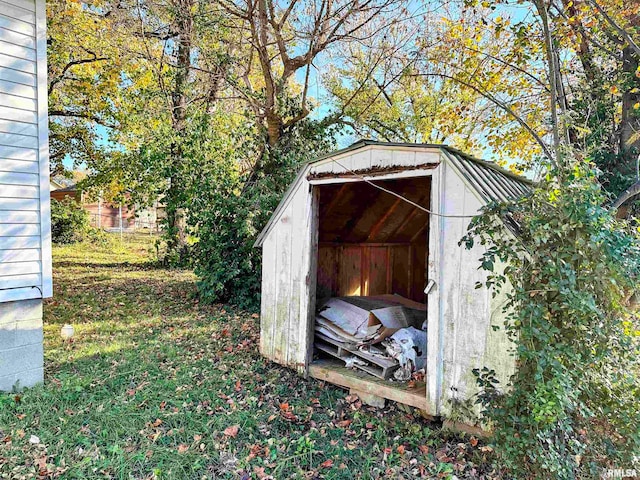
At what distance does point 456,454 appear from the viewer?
310cm

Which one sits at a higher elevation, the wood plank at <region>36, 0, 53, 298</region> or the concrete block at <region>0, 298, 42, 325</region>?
the wood plank at <region>36, 0, 53, 298</region>

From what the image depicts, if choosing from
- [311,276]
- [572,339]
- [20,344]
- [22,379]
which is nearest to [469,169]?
[572,339]

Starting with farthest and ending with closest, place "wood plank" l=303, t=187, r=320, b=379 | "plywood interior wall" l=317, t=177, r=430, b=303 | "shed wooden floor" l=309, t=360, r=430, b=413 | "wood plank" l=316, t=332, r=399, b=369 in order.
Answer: "plywood interior wall" l=317, t=177, r=430, b=303, "wood plank" l=303, t=187, r=320, b=379, "wood plank" l=316, t=332, r=399, b=369, "shed wooden floor" l=309, t=360, r=430, b=413

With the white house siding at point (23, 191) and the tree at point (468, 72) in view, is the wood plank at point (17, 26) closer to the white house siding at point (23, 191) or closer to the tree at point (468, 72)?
the white house siding at point (23, 191)

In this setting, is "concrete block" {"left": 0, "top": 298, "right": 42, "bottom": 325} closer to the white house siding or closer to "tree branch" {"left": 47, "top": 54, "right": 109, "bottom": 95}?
the white house siding

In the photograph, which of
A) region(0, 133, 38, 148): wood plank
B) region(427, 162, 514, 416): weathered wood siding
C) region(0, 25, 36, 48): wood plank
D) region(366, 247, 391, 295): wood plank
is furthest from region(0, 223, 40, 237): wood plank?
region(366, 247, 391, 295): wood plank

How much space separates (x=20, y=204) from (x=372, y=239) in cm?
448

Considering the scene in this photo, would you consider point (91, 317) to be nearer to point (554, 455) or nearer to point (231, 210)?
point (231, 210)

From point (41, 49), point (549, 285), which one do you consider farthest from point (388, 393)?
point (41, 49)

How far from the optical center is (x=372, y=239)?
20.6 ft

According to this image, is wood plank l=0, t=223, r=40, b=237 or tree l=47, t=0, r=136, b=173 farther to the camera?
tree l=47, t=0, r=136, b=173

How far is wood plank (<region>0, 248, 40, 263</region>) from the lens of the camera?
3709mm

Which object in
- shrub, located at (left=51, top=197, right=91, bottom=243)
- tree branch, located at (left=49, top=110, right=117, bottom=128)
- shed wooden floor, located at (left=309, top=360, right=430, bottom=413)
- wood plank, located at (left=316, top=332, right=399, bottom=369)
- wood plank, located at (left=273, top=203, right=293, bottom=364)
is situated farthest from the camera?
shrub, located at (left=51, top=197, right=91, bottom=243)

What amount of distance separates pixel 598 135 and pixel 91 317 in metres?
8.50
